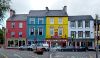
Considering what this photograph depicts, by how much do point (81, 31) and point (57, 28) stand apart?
6.90 meters

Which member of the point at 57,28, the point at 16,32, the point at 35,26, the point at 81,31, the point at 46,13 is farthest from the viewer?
the point at 16,32

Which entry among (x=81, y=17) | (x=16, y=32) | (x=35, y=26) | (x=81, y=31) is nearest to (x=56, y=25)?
(x=35, y=26)

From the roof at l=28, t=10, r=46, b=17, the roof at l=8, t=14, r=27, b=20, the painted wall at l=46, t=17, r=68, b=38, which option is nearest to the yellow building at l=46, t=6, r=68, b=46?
the painted wall at l=46, t=17, r=68, b=38

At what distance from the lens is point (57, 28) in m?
84.8

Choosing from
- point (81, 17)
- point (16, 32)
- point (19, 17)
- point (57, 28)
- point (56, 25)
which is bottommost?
point (16, 32)

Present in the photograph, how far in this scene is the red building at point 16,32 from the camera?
85.8 m

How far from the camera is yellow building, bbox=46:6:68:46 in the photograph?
83.6 metres

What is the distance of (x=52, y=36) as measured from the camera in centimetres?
8394

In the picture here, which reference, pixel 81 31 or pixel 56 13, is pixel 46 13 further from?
pixel 81 31

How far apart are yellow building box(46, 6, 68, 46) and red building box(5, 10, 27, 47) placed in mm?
7199

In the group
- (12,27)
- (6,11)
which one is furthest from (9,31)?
(6,11)

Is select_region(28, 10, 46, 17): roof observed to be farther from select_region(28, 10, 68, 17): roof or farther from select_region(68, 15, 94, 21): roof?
select_region(68, 15, 94, 21): roof

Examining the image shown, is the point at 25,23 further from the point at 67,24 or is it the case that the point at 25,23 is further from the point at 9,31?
the point at 67,24

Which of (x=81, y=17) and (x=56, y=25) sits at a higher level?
(x=81, y=17)
